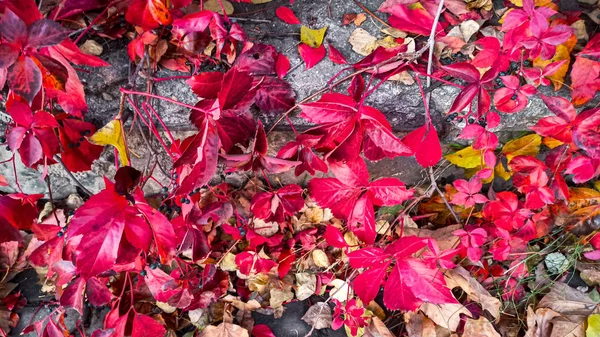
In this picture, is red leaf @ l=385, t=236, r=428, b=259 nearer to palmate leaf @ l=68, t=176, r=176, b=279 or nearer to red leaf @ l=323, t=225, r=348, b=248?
A: red leaf @ l=323, t=225, r=348, b=248

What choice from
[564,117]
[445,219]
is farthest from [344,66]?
[445,219]

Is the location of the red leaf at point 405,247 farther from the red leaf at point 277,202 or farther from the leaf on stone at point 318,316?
the leaf on stone at point 318,316

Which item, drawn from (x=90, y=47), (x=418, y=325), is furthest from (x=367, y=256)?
(x=90, y=47)

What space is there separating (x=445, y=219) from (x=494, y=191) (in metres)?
0.21

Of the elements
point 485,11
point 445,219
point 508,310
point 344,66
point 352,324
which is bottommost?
point 508,310

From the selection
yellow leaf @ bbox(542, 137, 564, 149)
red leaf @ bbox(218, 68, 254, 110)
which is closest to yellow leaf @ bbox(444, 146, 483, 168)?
yellow leaf @ bbox(542, 137, 564, 149)

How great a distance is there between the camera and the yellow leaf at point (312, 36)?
3.66 ft

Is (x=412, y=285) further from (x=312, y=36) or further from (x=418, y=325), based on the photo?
(x=312, y=36)

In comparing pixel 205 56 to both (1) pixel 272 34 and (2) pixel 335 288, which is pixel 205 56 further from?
(2) pixel 335 288

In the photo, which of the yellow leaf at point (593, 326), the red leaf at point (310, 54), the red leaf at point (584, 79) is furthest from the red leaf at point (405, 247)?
the yellow leaf at point (593, 326)

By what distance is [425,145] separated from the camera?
3.12ft

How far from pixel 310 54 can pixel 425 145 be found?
15.6 inches

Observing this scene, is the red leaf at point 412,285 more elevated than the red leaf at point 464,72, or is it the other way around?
the red leaf at point 464,72

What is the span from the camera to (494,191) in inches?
57.9
